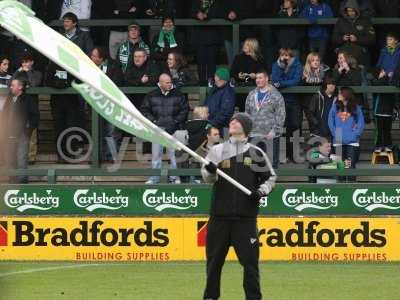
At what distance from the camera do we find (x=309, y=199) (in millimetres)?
18734

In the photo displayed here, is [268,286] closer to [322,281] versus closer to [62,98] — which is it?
[322,281]

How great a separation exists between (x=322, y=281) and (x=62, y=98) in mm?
6834

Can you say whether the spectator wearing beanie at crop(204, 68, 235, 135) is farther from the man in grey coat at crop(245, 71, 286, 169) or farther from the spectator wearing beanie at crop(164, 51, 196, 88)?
the spectator wearing beanie at crop(164, 51, 196, 88)

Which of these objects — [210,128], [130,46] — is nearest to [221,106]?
[210,128]

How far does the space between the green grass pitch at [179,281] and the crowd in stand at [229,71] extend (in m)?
2.42

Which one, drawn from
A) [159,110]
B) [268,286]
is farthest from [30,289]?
[159,110]

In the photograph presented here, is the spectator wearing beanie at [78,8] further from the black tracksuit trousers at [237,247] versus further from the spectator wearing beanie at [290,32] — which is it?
the black tracksuit trousers at [237,247]

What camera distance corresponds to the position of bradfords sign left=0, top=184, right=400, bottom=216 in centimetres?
1869

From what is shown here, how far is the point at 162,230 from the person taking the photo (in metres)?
Answer: 18.6

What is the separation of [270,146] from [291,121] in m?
1.08

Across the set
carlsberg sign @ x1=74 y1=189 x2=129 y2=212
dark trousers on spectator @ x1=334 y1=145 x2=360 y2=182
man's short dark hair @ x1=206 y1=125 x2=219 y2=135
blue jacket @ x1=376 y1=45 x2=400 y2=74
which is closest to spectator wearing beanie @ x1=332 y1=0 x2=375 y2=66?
blue jacket @ x1=376 y1=45 x2=400 y2=74

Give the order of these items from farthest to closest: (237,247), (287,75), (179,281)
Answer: (287,75) → (179,281) → (237,247)

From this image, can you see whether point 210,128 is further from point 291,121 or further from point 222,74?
point 291,121

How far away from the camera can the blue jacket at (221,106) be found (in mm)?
19969
